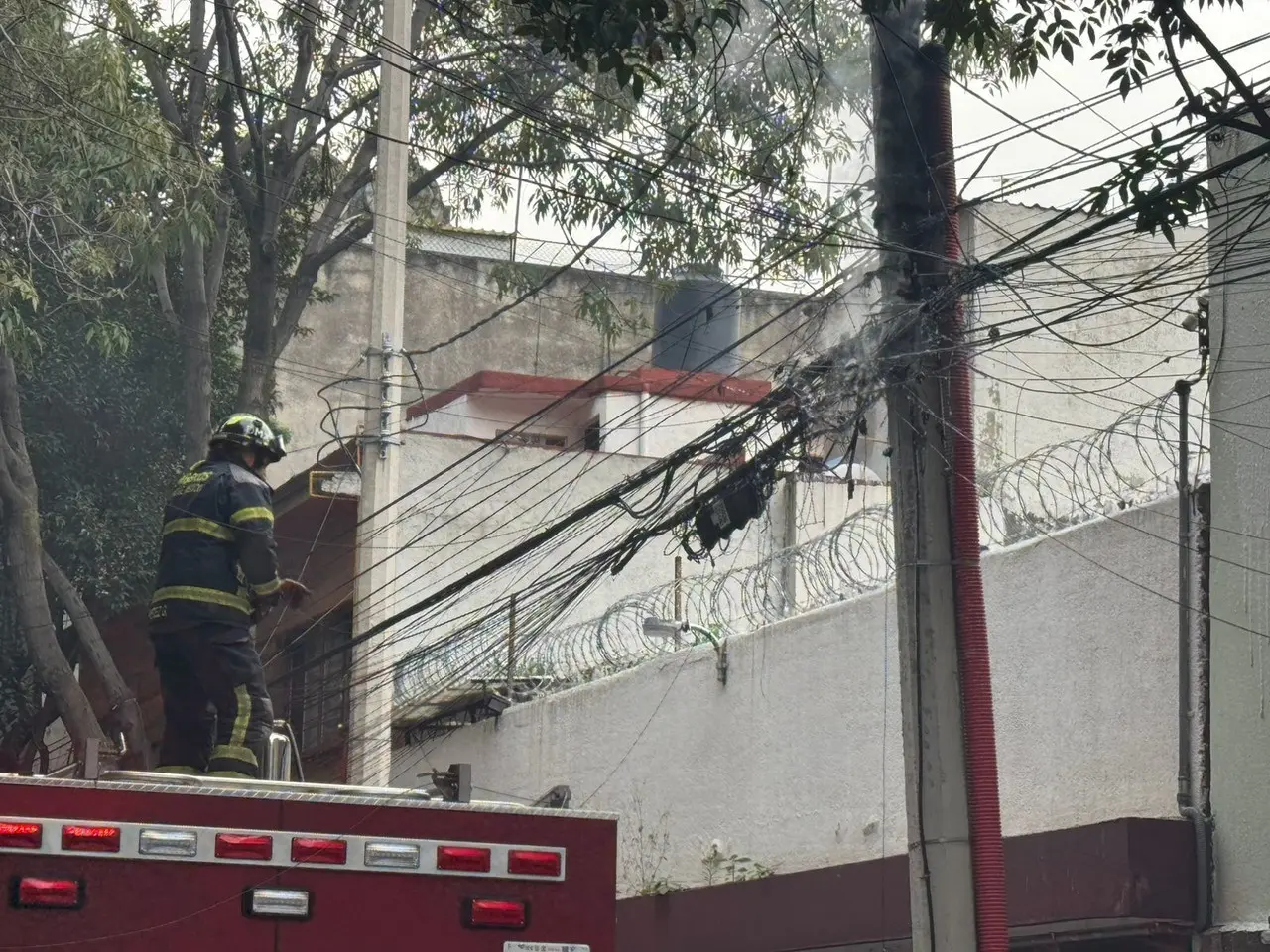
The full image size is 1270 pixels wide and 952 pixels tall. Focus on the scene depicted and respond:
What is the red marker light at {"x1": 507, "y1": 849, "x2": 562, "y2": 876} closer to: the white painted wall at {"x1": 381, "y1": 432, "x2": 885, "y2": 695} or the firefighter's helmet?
the firefighter's helmet

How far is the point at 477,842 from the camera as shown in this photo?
21.0 ft

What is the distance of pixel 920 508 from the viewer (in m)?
8.06

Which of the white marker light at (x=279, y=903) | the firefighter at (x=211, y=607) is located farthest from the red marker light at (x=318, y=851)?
the firefighter at (x=211, y=607)

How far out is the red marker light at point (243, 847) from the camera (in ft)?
19.8

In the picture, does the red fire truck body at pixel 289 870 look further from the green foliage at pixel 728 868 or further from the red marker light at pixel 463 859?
the green foliage at pixel 728 868

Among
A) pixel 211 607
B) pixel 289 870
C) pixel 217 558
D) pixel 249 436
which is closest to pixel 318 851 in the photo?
pixel 289 870

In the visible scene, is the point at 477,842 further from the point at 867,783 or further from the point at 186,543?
the point at 867,783

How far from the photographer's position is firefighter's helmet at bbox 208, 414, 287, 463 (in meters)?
8.38

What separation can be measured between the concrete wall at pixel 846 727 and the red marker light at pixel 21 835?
18.7 feet

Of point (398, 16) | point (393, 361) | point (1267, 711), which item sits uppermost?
point (398, 16)

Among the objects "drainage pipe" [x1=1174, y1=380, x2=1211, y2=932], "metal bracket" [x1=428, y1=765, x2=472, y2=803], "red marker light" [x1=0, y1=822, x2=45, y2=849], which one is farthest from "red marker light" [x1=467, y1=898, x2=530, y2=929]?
"drainage pipe" [x1=1174, y1=380, x2=1211, y2=932]

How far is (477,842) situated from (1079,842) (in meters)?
3.82

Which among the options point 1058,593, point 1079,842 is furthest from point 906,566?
point 1058,593

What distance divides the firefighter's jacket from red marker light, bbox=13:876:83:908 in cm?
228
